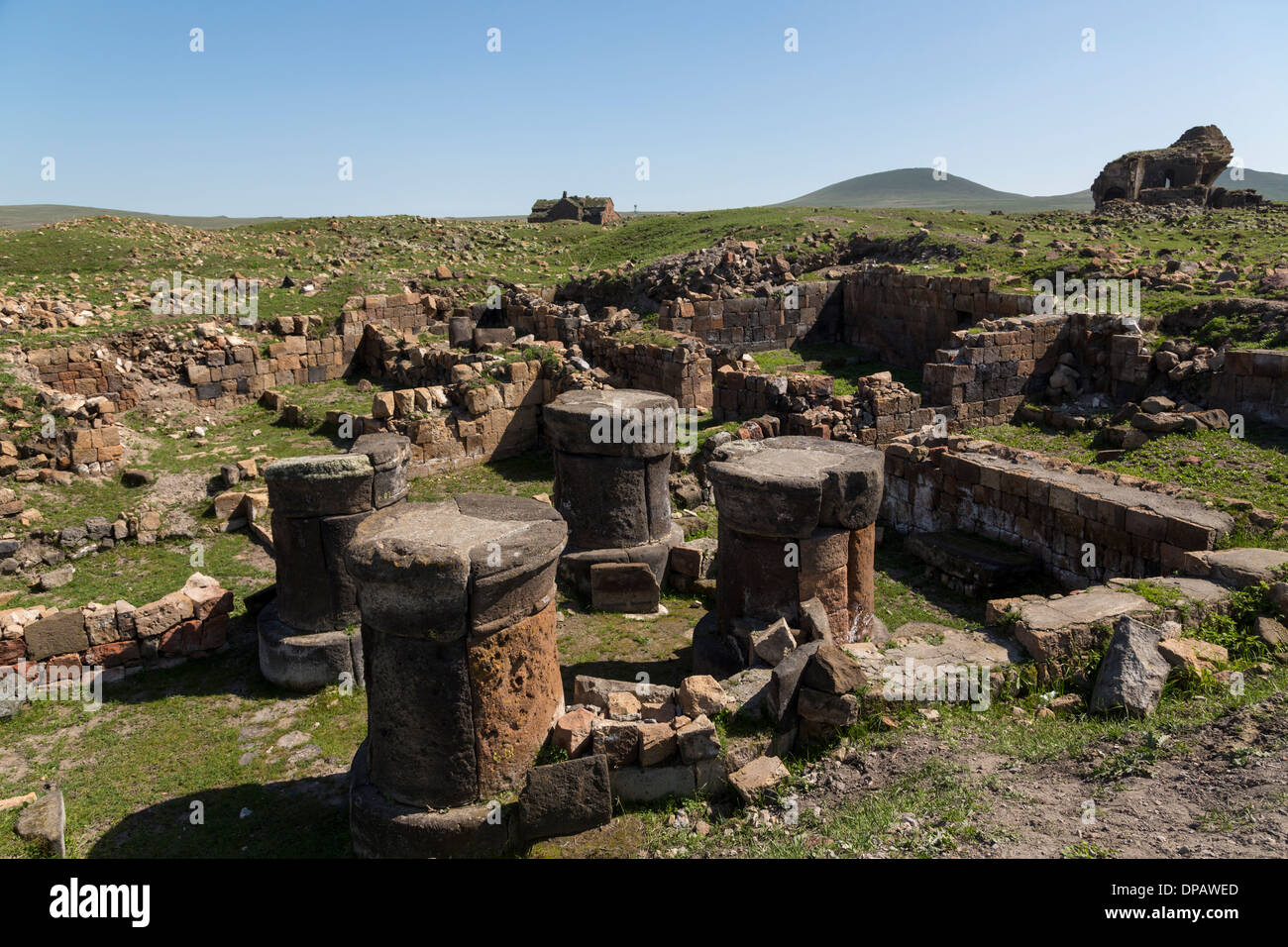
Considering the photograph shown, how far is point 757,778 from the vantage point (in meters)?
5.84

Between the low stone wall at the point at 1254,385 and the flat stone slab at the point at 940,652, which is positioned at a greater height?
the low stone wall at the point at 1254,385

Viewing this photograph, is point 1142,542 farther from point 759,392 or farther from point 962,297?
point 962,297

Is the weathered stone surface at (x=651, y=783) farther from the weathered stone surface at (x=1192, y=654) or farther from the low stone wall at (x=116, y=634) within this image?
the low stone wall at (x=116, y=634)

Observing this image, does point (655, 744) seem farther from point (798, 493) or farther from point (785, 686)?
point (798, 493)

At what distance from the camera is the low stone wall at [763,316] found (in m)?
21.1

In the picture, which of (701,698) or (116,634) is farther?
(116,634)

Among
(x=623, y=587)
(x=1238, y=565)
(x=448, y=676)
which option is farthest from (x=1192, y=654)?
(x=623, y=587)

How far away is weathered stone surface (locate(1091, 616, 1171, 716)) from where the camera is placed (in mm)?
6137

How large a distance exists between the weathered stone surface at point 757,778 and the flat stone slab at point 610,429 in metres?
4.71

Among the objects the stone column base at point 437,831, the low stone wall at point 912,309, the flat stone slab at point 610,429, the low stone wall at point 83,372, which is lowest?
the stone column base at point 437,831

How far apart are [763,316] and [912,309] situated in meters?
3.57

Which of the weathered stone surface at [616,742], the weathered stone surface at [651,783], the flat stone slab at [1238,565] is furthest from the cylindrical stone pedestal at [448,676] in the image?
the flat stone slab at [1238,565]

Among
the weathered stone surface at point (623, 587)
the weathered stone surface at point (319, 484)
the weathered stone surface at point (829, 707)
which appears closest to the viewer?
the weathered stone surface at point (829, 707)
